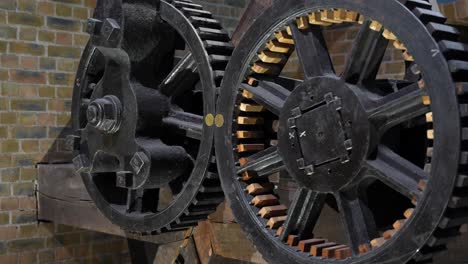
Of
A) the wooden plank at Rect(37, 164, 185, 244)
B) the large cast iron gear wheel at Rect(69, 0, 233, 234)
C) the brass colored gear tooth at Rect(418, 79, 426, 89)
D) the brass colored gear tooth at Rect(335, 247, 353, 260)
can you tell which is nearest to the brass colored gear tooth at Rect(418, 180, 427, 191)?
the brass colored gear tooth at Rect(418, 79, 426, 89)

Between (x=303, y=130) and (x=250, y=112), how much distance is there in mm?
315

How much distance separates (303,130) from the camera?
1.96 metres

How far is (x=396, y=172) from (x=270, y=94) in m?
0.56

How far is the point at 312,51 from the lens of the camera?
197cm

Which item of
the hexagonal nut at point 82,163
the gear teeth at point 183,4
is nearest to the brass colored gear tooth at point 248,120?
the gear teeth at point 183,4

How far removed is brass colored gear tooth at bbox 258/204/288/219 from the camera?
212 centimetres

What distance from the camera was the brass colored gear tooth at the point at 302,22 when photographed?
1.96m

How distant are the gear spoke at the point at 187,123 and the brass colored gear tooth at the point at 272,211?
46cm

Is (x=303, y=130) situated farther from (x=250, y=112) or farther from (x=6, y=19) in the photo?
(x=6, y=19)

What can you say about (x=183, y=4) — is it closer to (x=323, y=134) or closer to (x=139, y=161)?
(x=139, y=161)

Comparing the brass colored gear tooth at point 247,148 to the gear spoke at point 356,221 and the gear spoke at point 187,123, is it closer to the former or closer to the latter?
the gear spoke at point 187,123

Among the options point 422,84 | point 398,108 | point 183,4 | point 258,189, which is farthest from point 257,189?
point 183,4

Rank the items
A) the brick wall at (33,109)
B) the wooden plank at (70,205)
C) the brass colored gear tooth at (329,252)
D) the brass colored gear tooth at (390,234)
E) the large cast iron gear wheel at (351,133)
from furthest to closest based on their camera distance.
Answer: the brick wall at (33,109)
the wooden plank at (70,205)
the brass colored gear tooth at (329,252)
the brass colored gear tooth at (390,234)
the large cast iron gear wheel at (351,133)

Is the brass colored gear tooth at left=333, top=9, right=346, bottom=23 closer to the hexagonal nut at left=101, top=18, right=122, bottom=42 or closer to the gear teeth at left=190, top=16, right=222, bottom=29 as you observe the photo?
the gear teeth at left=190, top=16, right=222, bottom=29
